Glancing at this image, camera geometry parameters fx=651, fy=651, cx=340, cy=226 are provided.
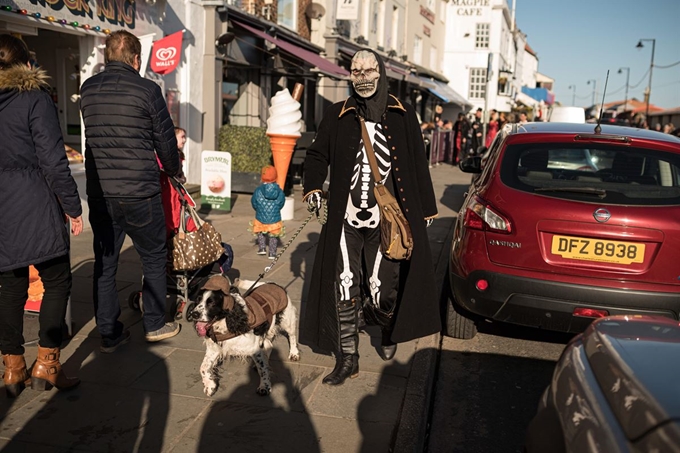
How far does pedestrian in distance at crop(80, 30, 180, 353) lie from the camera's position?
14.0 ft

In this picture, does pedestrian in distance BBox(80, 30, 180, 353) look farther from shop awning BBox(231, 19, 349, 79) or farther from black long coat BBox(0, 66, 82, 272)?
shop awning BBox(231, 19, 349, 79)

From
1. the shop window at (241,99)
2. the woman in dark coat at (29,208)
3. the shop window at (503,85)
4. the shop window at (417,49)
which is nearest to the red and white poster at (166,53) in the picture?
the shop window at (241,99)

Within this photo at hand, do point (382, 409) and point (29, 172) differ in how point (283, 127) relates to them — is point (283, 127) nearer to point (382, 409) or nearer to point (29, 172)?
point (29, 172)

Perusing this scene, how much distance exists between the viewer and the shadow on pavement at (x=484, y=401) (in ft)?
12.4

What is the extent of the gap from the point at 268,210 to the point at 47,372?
12.4 feet

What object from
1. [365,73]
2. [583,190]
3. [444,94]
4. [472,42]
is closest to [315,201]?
[365,73]

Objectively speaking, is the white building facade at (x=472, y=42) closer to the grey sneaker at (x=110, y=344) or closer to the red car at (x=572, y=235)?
the red car at (x=572, y=235)

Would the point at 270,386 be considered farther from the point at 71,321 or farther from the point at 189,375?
the point at 71,321

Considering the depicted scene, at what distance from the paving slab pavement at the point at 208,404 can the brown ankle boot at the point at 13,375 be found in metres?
0.05

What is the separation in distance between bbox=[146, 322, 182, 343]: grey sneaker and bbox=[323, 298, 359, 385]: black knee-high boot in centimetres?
138

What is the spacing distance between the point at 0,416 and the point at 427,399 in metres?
2.52

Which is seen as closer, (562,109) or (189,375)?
(189,375)

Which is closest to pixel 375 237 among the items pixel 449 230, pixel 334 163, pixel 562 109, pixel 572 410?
pixel 334 163

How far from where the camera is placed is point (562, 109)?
1398 centimetres
